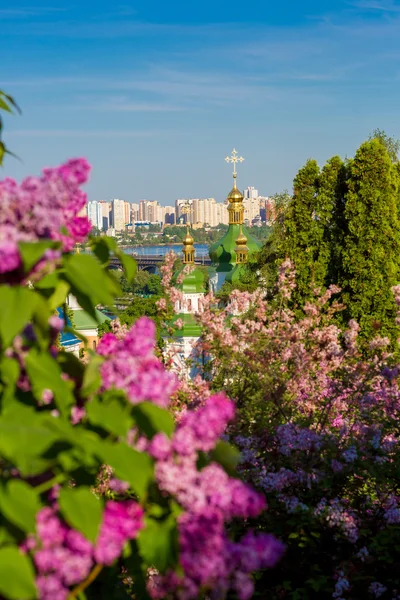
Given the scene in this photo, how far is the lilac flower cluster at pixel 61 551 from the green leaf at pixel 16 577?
0.31 ft

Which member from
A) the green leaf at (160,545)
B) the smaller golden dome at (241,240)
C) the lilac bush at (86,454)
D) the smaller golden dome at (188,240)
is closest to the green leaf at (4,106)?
the lilac bush at (86,454)

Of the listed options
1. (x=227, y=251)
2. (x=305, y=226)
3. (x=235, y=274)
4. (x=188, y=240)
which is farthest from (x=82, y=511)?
(x=227, y=251)

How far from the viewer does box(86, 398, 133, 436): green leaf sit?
133cm

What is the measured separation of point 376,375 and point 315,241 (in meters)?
11.3

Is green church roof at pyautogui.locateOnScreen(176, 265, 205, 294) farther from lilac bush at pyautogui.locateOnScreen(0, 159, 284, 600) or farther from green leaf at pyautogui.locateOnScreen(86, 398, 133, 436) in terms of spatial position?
green leaf at pyautogui.locateOnScreen(86, 398, 133, 436)

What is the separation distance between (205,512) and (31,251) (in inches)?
24.1

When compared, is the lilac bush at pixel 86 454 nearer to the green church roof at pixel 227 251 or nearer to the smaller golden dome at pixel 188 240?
the smaller golden dome at pixel 188 240

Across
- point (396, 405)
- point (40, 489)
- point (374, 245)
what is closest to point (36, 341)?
point (40, 489)

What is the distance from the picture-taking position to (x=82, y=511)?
1274 millimetres

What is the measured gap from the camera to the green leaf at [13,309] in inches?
50.7

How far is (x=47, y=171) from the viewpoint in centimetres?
160

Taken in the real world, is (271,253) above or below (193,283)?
above

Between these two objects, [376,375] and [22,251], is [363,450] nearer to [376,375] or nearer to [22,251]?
[376,375]

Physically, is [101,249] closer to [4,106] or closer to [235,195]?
[4,106]
